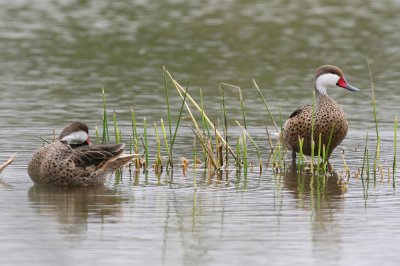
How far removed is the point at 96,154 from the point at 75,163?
204 millimetres

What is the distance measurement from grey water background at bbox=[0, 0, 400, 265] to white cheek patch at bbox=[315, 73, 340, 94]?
756mm

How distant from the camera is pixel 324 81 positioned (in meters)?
12.0

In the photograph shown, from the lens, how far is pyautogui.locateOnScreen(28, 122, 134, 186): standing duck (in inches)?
403

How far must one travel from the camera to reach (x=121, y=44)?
21297 millimetres

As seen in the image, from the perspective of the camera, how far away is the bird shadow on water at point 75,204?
8719 millimetres

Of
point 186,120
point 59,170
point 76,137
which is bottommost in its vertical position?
point 59,170

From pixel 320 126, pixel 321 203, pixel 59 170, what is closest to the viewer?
pixel 321 203

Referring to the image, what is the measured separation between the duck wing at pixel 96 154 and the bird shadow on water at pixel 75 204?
0.23 metres

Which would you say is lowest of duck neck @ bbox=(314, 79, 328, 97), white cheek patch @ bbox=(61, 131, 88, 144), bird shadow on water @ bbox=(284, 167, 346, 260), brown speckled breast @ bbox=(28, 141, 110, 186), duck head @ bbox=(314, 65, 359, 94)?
bird shadow on water @ bbox=(284, 167, 346, 260)

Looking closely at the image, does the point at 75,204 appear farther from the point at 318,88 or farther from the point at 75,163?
the point at 318,88

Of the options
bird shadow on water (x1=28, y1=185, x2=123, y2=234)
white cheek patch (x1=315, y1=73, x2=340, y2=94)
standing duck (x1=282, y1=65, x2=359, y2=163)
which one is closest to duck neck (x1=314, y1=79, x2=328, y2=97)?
white cheek patch (x1=315, y1=73, x2=340, y2=94)

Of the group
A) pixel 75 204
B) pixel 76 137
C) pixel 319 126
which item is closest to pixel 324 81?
pixel 319 126

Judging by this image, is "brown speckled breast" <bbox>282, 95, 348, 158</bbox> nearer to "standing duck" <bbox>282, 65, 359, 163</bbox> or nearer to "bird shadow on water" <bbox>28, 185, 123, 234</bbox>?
"standing duck" <bbox>282, 65, 359, 163</bbox>

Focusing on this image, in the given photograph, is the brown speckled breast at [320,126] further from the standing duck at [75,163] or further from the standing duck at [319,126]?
the standing duck at [75,163]
